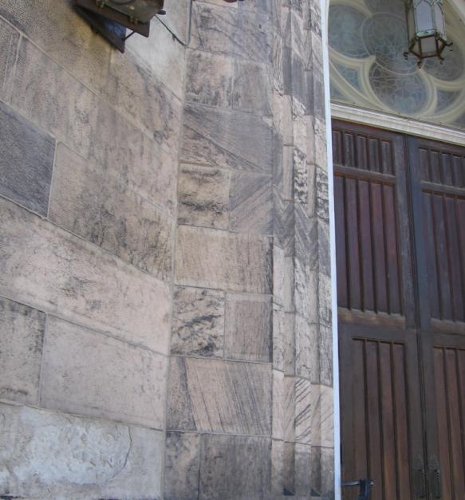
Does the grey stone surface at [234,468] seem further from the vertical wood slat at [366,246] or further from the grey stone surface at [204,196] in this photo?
the vertical wood slat at [366,246]

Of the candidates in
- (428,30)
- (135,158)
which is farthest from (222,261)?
(428,30)

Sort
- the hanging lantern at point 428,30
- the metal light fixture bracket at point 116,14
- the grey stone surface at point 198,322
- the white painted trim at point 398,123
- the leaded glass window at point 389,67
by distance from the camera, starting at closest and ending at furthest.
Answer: the metal light fixture bracket at point 116,14 → the grey stone surface at point 198,322 → the hanging lantern at point 428,30 → the white painted trim at point 398,123 → the leaded glass window at point 389,67

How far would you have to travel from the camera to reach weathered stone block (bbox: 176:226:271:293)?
405 centimetres

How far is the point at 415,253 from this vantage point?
5.86m

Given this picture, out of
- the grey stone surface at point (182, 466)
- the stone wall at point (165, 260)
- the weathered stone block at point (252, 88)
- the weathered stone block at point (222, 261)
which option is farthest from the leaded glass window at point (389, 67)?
the grey stone surface at point (182, 466)

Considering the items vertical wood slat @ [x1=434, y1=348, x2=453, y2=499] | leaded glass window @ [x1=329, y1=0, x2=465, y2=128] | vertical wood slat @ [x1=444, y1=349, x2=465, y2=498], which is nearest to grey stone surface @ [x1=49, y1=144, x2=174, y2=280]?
vertical wood slat @ [x1=434, y1=348, x2=453, y2=499]

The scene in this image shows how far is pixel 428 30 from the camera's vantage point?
19.7 feet

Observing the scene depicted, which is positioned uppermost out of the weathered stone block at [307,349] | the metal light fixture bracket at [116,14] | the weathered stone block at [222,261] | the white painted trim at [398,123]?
the white painted trim at [398,123]

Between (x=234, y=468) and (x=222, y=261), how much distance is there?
3.57ft

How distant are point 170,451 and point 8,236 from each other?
1393mm

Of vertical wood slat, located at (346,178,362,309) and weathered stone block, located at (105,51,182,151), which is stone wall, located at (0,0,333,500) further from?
vertical wood slat, located at (346,178,362,309)

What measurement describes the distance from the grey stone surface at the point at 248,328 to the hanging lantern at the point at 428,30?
3110mm

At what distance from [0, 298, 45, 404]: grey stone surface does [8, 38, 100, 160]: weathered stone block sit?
2.79 ft

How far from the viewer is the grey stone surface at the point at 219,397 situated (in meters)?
3.79
